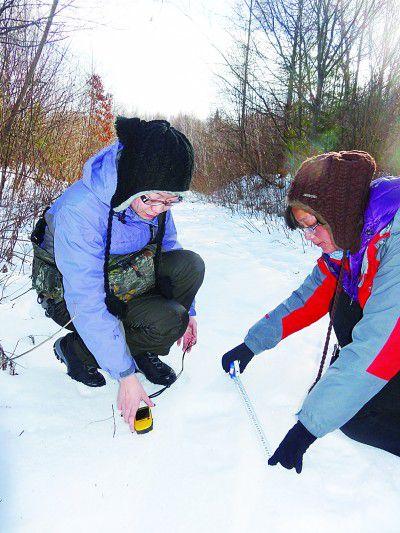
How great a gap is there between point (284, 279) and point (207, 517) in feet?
7.58

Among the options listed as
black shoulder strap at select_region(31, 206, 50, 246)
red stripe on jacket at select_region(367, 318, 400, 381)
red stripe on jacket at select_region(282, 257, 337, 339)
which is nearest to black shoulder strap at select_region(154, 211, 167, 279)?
black shoulder strap at select_region(31, 206, 50, 246)

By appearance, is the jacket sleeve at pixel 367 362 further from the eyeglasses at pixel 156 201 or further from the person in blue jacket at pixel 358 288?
the eyeglasses at pixel 156 201

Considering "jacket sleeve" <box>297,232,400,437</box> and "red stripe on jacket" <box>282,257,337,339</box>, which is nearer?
"jacket sleeve" <box>297,232,400,437</box>

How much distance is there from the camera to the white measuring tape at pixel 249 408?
1336 millimetres

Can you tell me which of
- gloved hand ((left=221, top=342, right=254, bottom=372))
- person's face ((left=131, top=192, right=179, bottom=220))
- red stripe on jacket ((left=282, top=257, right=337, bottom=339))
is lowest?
gloved hand ((left=221, top=342, right=254, bottom=372))

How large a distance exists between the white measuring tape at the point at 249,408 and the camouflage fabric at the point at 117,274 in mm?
569

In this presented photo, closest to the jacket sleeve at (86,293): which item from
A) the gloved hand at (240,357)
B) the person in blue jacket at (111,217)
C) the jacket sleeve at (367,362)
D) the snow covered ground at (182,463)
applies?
the person in blue jacket at (111,217)

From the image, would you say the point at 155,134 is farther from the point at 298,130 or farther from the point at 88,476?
the point at 298,130

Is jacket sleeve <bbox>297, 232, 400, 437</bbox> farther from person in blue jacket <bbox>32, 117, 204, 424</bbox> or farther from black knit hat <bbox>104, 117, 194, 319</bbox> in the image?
black knit hat <bbox>104, 117, 194, 319</bbox>

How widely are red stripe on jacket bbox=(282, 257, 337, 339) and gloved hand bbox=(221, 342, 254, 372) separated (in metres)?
0.18

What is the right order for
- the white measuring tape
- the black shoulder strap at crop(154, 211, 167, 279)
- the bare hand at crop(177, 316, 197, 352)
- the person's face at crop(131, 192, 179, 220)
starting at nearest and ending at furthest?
the white measuring tape, the person's face at crop(131, 192, 179, 220), the black shoulder strap at crop(154, 211, 167, 279), the bare hand at crop(177, 316, 197, 352)

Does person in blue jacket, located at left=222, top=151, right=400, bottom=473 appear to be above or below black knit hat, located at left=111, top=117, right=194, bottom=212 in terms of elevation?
below

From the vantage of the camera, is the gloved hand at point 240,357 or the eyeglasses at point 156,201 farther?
the gloved hand at point 240,357

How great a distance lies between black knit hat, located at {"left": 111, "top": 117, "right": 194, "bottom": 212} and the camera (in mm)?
1354
